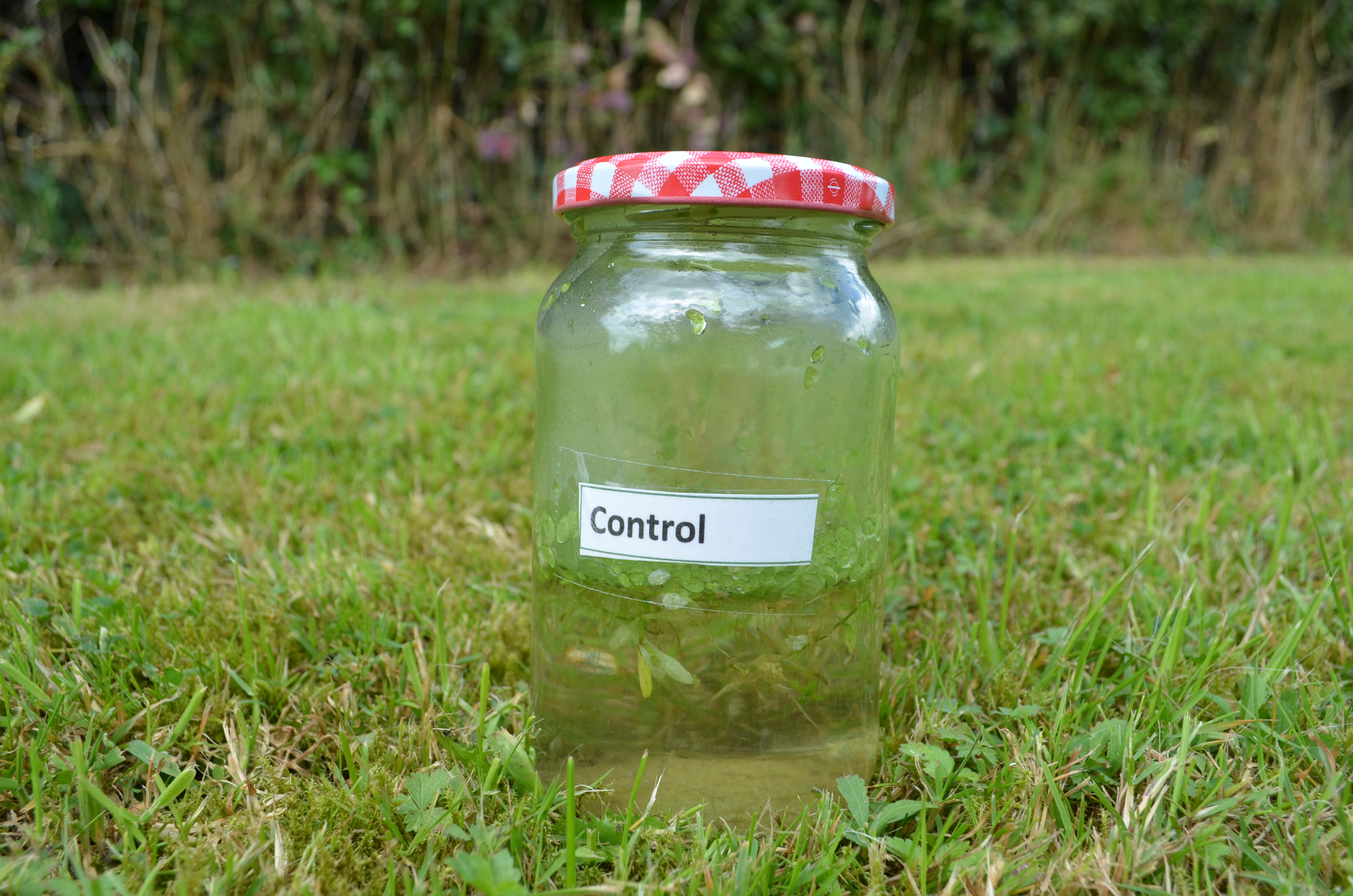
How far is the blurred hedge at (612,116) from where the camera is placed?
4.53 m

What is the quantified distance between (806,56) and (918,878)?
17.8ft

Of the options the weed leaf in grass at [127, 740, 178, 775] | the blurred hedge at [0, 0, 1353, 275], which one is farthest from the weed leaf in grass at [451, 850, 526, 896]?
the blurred hedge at [0, 0, 1353, 275]

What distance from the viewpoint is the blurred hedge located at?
453 centimetres

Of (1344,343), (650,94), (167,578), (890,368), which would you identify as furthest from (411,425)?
(650,94)

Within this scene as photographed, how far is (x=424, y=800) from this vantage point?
1029 millimetres

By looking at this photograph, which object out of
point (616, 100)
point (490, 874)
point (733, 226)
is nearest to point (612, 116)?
point (616, 100)

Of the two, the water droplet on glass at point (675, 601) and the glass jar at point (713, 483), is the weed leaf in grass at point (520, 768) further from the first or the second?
the water droplet on glass at point (675, 601)

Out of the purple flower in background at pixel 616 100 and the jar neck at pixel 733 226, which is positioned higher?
the purple flower in background at pixel 616 100

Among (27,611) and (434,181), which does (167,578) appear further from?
(434,181)

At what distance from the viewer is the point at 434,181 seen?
5031mm

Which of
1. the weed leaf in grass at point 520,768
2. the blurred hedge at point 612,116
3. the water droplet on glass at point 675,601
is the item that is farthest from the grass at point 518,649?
the blurred hedge at point 612,116

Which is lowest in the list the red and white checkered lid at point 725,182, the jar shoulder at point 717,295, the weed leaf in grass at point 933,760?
the weed leaf in grass at point 933,760

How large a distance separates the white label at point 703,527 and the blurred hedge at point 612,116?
4275 millimetres

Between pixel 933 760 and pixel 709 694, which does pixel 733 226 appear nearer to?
pixel 709 694
